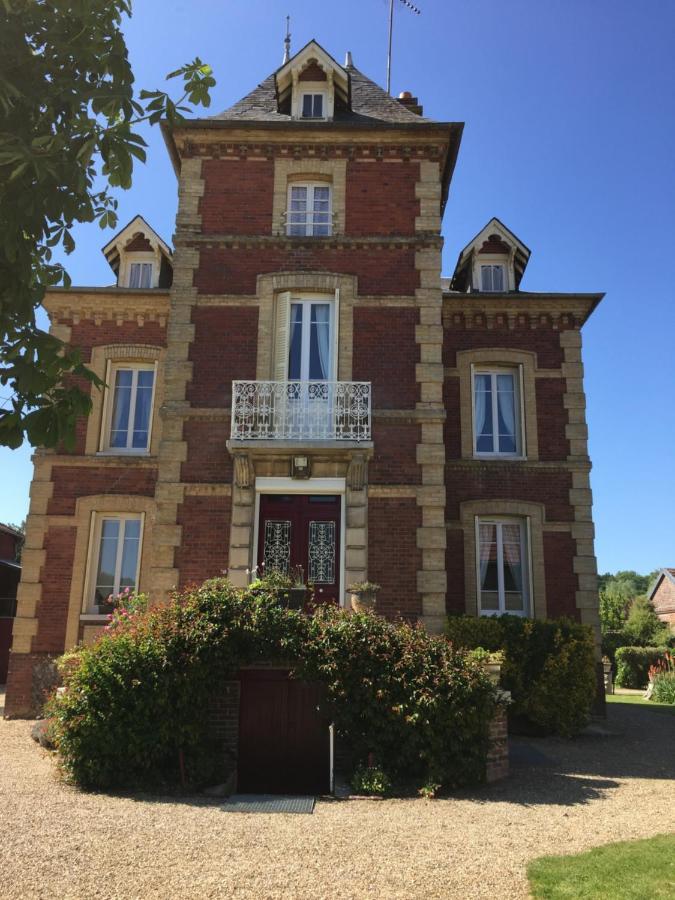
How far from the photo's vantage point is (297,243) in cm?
1377

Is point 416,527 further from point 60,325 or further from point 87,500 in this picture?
point 60,325

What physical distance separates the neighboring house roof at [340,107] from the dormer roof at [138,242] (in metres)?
3.15

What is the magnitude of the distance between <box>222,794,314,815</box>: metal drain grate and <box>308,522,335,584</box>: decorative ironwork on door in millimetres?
4339

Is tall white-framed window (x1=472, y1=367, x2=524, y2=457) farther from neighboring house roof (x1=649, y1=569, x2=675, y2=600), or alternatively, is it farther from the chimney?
neighboring house roof (x1=649, y1=569, x2=675, y2=600)

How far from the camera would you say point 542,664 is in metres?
13.1

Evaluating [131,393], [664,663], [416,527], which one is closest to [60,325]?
[131,393]

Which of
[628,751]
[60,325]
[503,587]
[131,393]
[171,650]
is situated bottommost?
[628,751]

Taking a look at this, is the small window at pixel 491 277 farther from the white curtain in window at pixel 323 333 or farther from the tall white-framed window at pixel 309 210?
the white curtain in window at pixel 323 333

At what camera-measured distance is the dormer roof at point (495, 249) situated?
16.8 m

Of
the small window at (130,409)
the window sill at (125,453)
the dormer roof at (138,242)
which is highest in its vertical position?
the dormer roof at (138,242)

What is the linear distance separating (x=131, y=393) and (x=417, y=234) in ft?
22.2

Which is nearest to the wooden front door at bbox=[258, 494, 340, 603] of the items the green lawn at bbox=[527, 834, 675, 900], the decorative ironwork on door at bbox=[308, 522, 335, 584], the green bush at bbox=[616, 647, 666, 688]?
the decorative ironwork on door at bbox=[308, 522, 335, 584]

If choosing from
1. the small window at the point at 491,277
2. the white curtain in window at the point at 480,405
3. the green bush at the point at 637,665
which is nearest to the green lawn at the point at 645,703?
the green bush at the point at 637,665

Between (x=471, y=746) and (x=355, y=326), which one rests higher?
(x=355, y=326)
